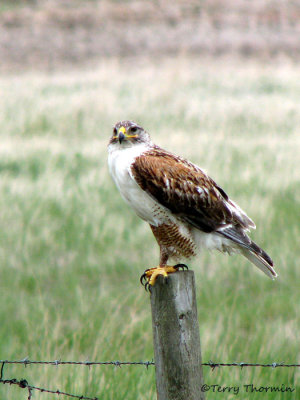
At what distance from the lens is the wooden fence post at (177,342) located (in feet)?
8.66

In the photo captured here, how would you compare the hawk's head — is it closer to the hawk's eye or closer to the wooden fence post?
the hawk's eye

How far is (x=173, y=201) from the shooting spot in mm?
3344

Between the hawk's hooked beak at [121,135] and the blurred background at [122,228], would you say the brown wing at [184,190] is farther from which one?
the blurred background at [122,228]

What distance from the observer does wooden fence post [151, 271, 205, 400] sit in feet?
8.66

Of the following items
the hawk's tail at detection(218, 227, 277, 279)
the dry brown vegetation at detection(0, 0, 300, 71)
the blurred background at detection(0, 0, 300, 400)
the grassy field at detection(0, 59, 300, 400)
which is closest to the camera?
the hawk's tail at detection(218, 227, 277, 279)

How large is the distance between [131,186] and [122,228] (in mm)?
3758

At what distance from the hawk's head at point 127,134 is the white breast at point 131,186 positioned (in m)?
0.04

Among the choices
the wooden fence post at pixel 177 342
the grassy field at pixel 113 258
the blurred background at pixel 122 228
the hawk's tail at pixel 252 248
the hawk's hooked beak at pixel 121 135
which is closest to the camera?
the wooden fence post at pixel 177 342

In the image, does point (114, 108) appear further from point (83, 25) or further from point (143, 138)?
point (83, 25)

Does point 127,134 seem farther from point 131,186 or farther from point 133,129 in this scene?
point 131,186

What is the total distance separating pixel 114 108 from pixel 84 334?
11.7 metres

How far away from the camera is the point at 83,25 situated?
118 ft

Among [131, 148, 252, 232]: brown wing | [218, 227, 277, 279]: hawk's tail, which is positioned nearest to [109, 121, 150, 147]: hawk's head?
[131, 148, 252, 232]: brown wing

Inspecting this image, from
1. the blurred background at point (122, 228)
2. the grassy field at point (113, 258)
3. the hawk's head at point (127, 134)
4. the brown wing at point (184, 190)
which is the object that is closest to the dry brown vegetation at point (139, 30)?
the blurred background at point (122, 228)
